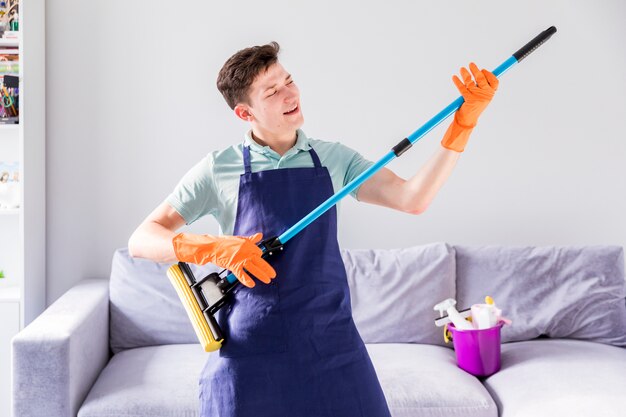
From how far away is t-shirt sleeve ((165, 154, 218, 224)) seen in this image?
1.62m

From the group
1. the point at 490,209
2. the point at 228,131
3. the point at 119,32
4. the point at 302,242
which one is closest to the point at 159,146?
the point at 228,131

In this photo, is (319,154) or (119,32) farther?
(119,32)

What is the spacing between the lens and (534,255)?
2.88 metres

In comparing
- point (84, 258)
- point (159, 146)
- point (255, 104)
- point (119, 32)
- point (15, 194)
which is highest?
point (119, 32)

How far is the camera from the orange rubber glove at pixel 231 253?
150cm

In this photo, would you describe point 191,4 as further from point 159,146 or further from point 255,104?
point 255,104

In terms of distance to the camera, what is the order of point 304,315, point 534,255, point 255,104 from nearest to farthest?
point 304,315 → point 255,104 → point 534,255

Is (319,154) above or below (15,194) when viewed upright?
above

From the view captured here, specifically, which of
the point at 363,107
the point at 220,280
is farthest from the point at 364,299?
the point at 220,280

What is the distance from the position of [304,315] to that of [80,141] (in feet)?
6.01

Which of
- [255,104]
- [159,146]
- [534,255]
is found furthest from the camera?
[159,146]

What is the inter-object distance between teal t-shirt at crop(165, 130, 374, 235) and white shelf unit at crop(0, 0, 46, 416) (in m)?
1.40

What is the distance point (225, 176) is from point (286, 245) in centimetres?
21

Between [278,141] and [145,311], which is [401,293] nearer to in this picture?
[145,311]
